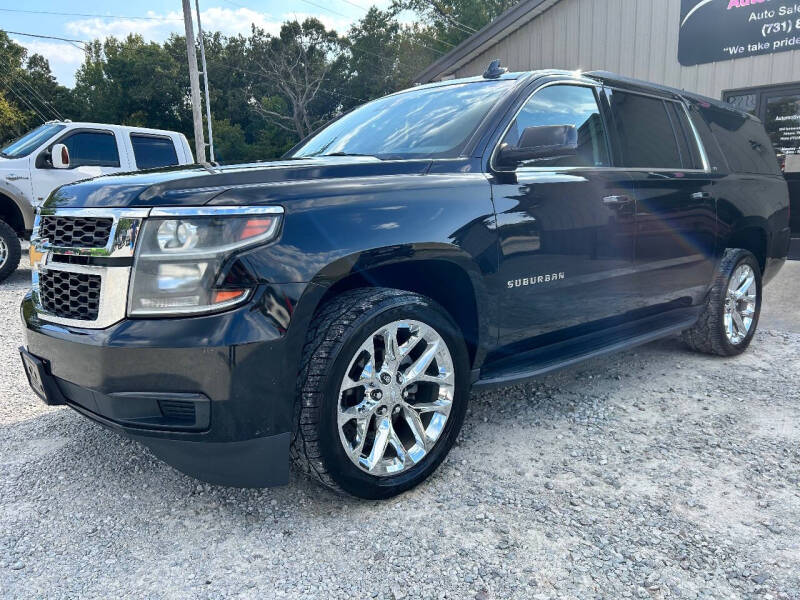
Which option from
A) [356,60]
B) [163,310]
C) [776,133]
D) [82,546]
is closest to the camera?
[163,310]

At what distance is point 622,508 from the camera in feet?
8.08

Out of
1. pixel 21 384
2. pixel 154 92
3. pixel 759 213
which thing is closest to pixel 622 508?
pixel 759 213

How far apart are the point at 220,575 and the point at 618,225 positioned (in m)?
2.60

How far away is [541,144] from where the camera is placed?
2812mm

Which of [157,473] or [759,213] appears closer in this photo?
[157,473]

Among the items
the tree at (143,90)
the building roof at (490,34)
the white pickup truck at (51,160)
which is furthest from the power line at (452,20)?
the white pickup truck at (51,160)

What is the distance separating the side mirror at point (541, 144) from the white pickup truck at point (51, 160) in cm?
595

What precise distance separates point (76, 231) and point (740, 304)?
448 cm

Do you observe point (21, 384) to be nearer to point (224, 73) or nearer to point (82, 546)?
point (82, 546)

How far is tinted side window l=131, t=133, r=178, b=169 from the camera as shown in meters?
8.58

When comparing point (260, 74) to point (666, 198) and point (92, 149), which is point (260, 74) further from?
point (666, 198)

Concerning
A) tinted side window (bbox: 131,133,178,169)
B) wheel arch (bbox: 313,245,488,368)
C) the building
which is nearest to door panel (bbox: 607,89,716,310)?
wheel arch (bbox: 313,245,488,368)

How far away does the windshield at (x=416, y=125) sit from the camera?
302cm

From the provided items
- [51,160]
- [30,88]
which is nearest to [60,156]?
[51,160]
